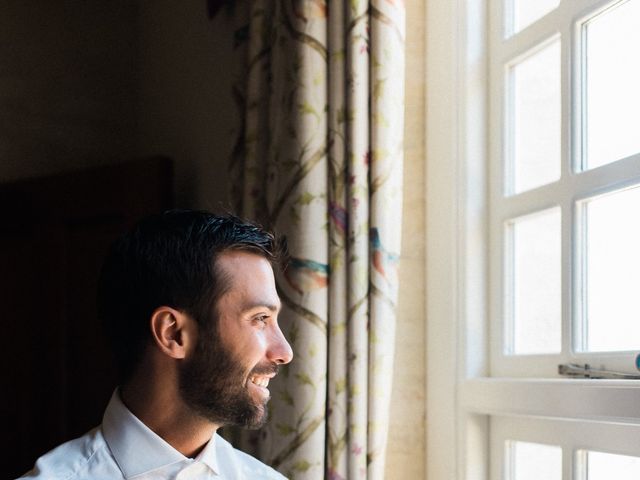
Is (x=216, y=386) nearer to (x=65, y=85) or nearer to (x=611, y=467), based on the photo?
(x=611, y=467)

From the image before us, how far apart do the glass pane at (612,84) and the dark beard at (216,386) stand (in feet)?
2.44

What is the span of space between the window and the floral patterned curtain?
0.17 metres

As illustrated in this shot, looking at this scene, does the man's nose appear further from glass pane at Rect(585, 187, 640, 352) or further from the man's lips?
glass pane at Rect(585, 187, 640, 352)

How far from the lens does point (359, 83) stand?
2.06m

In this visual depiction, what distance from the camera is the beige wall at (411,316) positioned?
2.27 metres

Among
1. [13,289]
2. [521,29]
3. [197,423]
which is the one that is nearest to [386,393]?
[197,423]

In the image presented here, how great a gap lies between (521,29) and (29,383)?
82.1 inches

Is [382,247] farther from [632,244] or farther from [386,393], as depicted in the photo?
[632,244]

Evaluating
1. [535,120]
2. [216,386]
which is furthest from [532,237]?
[216,386]

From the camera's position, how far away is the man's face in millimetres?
1715

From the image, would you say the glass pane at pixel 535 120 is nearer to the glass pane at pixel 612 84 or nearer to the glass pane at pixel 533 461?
the glass pane at pixel 612 84

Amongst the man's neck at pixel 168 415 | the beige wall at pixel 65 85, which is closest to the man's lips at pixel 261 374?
the man's neck at pixel 168 415

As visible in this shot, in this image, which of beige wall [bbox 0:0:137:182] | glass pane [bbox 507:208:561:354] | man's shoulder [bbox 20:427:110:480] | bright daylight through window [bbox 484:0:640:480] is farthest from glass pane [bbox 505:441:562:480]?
beige wall [bbox 0:0:137:182]

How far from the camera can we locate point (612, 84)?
1.83 m
